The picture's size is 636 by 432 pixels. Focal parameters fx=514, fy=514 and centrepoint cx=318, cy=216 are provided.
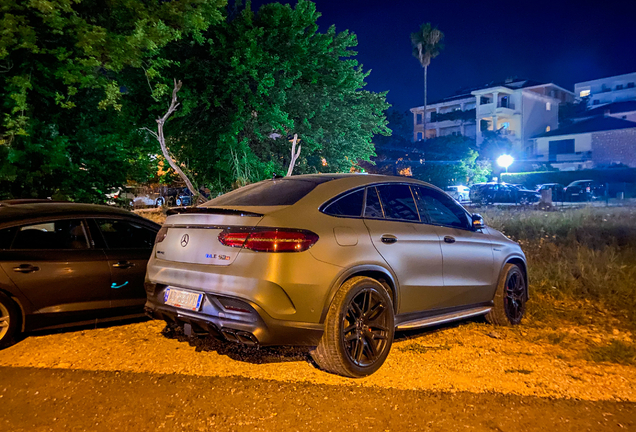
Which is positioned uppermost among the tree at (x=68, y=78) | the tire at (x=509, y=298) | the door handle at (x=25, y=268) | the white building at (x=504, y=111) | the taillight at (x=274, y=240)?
the white building at (x=504, y=111)

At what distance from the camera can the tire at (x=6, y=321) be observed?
490 centimetres

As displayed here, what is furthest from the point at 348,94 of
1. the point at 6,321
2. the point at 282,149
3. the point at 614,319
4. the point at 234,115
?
the point at 6,321

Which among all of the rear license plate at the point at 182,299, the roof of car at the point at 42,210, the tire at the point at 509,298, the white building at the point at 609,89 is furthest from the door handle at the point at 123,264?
the white building at the point at 609,89

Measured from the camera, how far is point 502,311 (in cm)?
580

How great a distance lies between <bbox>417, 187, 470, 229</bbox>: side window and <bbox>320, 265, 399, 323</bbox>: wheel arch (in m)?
→ 0.98

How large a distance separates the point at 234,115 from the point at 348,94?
4758mm

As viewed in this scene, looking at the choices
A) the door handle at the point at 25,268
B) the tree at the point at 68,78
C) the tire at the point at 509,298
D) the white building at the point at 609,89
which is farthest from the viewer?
the white building at the point at 609,89

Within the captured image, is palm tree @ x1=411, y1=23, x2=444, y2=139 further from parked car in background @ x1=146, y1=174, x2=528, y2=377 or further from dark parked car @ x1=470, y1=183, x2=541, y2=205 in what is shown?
parked car in background @ x1=146, y1=174, x2=528, y2=377

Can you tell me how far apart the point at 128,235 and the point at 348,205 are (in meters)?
3.54

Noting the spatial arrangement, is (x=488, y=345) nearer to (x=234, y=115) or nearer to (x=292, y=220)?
(x=292, y=220)

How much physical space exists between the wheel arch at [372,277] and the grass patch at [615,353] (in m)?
1.99

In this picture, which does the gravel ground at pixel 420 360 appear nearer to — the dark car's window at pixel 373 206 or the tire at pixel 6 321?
the tire at pixel 6 321

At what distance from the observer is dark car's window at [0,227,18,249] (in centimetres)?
504

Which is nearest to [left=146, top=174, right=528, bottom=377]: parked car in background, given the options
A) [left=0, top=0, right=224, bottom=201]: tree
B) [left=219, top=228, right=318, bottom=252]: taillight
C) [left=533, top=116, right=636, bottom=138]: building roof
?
[left=219, top=228, right=318, bottom=252]: taillight
